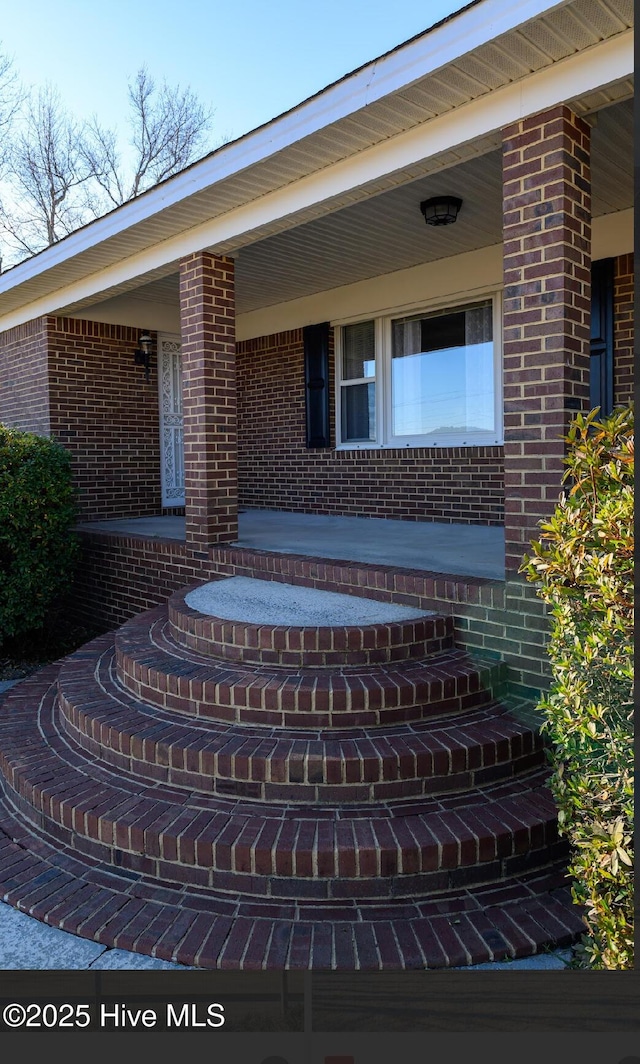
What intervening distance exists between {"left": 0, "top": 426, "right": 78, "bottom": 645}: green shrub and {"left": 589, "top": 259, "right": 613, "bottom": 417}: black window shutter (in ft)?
15.0

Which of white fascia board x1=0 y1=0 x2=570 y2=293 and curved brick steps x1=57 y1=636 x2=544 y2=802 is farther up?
white fascia board x1=0 y1=0 x2=570 y2=293

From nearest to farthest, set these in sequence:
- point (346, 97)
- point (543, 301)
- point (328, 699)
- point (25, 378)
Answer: point (328, 699) < point (543, 301) < point (346, 97) < point (25, 378)

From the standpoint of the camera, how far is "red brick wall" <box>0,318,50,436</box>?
7652 mm

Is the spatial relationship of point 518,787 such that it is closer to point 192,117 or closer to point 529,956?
point 529,956

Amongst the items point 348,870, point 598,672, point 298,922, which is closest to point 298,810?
point 348,870

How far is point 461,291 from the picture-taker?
6605 millimetres

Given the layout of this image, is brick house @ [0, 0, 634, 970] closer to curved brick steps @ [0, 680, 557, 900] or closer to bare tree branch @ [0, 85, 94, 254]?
curved brick steps @ [0, 680, 557, 900]

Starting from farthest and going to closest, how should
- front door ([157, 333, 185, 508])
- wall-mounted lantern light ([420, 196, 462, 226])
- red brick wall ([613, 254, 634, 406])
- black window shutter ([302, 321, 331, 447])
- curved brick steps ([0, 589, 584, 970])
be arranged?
1. front door ([157, 333, 185, 508])
2. black window shutter ([302, 321, 331, 447])
3. red brick wall ([613, 254, 634, 406])
4. wall-mounted lantern light ([420, 196, 462, 226])
5. curved brick steps ([0, 589, 584, 970])

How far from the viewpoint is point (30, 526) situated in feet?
19.6

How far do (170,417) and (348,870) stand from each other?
708cm

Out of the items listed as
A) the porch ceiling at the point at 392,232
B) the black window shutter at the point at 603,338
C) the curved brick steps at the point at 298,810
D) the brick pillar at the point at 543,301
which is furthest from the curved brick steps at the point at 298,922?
the black window shutter at the point at 603,338

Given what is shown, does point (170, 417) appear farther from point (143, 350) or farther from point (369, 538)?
point (369, 538)

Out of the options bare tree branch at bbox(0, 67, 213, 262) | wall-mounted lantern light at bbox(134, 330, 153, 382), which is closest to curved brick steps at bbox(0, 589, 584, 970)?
wall-mounted lantern light at bbox(134, 330, 153, 382)

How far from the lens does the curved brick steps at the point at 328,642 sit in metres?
3.47
